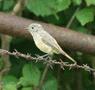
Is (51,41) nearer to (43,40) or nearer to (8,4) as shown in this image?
(43,40)

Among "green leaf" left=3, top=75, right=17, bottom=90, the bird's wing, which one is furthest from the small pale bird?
"green leaf" left=3, top=75, right=17, bottom=90

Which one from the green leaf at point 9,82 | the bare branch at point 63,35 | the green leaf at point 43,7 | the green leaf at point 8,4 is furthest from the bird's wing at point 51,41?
the green leaf at point 8,4

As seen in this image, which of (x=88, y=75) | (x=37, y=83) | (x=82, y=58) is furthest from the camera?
(x=88, y=75)

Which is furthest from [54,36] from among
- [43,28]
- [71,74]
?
[71,74]

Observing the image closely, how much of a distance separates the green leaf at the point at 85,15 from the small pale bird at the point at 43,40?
0.52 meters

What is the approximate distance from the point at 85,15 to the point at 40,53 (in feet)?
2.10

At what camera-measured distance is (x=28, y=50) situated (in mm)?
4102

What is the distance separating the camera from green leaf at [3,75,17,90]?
10.7ft

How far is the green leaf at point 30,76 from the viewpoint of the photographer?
347cm

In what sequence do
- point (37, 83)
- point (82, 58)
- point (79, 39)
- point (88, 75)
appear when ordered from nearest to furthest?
1. point (79, 39)
2. point (37, 83)
3. point (82, 58)
4. point (88, 75)

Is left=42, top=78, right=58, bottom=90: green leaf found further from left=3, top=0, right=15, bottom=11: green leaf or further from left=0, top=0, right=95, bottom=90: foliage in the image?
left=3, top=0, right=15, bottom=11: green leaf

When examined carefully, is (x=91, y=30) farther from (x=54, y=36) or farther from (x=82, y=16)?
(x=54, y=36)

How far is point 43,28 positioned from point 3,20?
0.29 meters

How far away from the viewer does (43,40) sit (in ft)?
10.1
